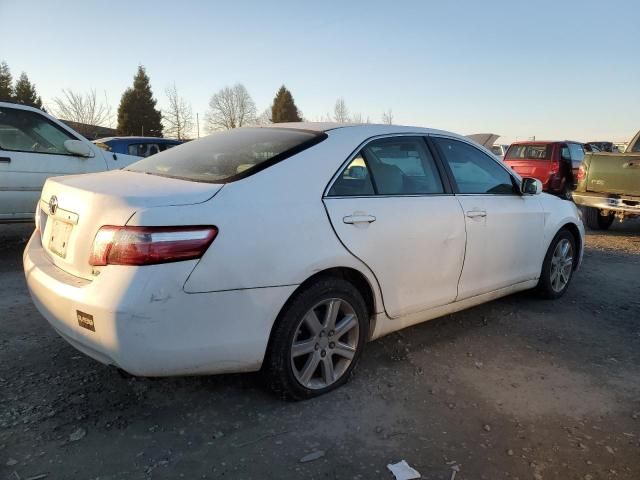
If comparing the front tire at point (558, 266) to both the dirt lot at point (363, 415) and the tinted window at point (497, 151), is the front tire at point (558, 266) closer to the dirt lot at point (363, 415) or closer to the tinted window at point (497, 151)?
the dirt lot at point (363, 415)

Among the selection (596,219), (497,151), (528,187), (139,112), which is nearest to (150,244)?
(528,187)

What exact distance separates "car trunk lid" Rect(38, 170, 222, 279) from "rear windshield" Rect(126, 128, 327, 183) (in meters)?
0.15

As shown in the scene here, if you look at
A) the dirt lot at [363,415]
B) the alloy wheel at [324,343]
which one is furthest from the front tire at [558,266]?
the alloy wheel at [324,343]

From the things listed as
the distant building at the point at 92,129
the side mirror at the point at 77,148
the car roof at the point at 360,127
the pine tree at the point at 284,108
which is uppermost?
the pine tree at the point at 284,108

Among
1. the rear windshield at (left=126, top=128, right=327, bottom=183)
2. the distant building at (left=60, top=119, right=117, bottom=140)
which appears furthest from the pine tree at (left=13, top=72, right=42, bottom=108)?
the rear windshield at (left=126, top=128, right=327, bottom=183)

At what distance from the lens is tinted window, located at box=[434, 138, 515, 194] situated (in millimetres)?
3645

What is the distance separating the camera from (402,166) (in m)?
3.33

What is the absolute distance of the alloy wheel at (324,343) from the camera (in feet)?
8.91

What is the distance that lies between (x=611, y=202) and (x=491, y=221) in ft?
18.1

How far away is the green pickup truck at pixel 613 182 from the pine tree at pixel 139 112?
150 ft

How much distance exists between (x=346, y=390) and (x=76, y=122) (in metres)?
41.6

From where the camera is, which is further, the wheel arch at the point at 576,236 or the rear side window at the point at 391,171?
the wheel arch at the point at 576,236

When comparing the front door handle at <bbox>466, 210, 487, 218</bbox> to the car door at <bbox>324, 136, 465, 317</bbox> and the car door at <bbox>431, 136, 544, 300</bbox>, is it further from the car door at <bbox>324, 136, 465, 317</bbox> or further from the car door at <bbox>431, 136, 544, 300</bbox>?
the car door at <bbox>324, 136, 465, 317</bbox>

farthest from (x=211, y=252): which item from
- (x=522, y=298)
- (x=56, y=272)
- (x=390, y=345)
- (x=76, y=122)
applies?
(x=76, y=122)
